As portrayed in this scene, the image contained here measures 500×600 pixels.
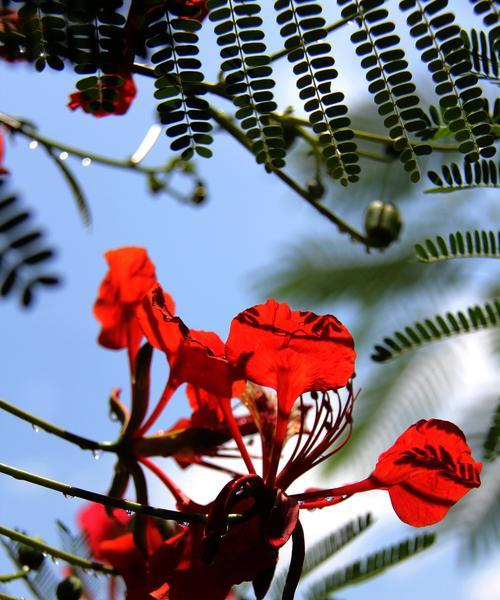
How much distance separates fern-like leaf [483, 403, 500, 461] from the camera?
1371 millimetres

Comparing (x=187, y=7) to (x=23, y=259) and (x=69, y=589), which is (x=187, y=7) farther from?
(x=69, y=589)

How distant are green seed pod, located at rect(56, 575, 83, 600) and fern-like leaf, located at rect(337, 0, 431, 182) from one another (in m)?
0.76

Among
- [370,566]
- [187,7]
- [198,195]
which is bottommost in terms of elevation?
[370,566]

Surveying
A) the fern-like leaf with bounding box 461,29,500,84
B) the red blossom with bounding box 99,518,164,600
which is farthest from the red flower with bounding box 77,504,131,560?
the fern-like leaf with bounding box 461,29,500,84

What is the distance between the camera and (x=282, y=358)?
4.20 ft

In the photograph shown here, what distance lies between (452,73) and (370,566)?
2.85 feet

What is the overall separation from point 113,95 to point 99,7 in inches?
5.8

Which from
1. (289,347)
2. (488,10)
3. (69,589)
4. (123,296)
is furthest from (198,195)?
(488,10)

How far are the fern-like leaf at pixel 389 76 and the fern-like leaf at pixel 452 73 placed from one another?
30mm

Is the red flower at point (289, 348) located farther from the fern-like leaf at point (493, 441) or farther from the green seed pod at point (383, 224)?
the green seed pod at point (383, 224)

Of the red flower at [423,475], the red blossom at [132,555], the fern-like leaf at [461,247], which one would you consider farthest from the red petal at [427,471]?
the red blossom at [132,555]

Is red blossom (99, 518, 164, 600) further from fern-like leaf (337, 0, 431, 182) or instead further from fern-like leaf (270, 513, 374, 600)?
fern-like leaf (337, 0, 431, 182)

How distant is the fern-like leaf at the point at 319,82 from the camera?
1030 mm

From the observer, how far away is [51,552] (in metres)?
1.15
